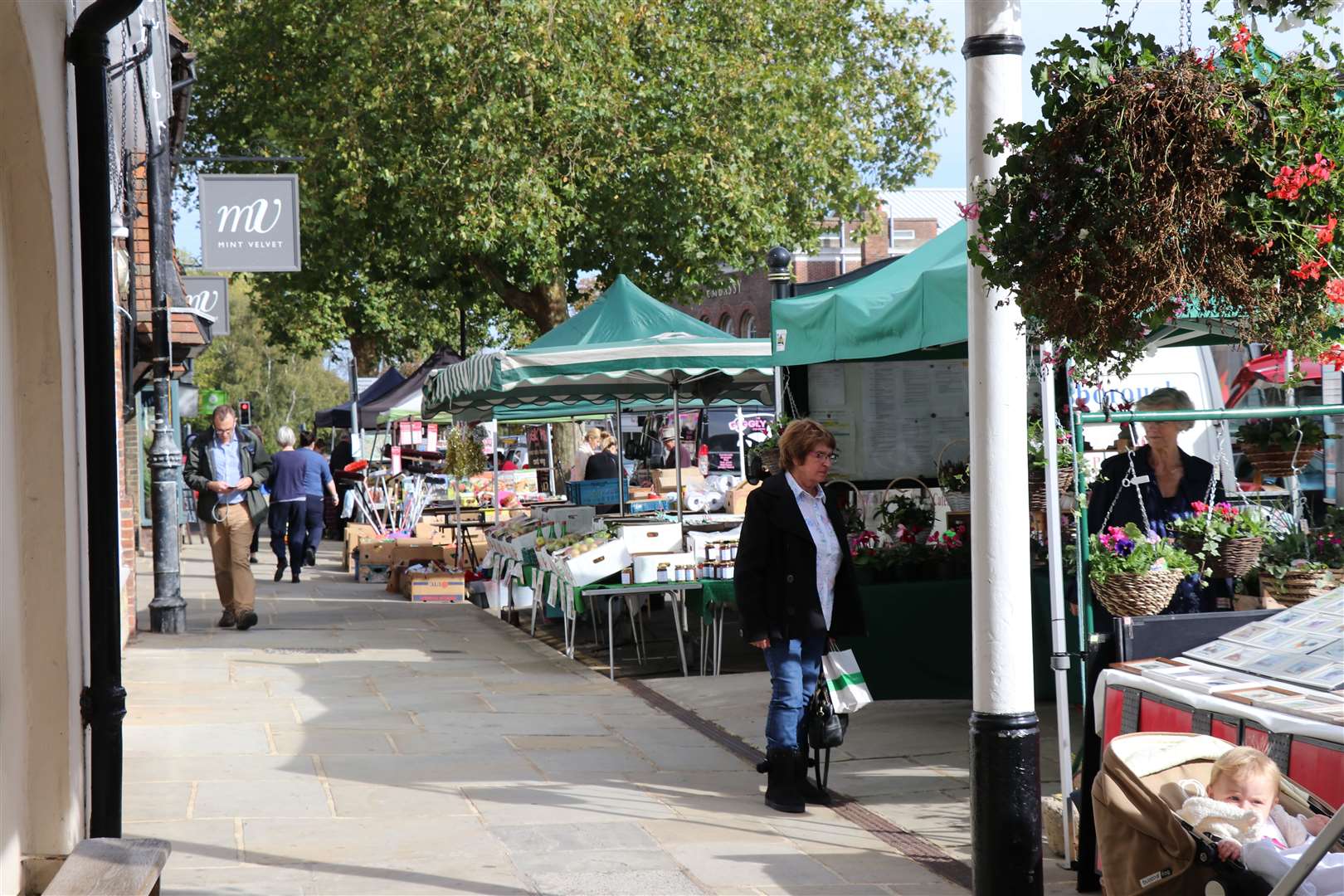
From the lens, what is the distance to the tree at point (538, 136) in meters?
21.2

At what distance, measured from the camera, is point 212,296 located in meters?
22.2

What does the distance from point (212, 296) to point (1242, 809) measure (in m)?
20.5

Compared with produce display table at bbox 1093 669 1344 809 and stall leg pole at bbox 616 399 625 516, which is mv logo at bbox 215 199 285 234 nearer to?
stall leg pole at bbox 616 399 625 516

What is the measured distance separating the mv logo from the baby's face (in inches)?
514

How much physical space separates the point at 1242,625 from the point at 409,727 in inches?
192

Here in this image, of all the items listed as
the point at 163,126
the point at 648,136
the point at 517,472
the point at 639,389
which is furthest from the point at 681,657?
the point at 648,136

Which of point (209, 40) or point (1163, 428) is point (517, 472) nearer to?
point (209, 40)

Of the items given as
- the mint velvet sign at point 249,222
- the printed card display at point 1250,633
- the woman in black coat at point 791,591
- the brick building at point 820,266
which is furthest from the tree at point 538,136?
the brick building at point 820,266

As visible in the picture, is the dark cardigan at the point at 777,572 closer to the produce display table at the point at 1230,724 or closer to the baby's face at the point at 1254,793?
the produce display table at the point at 1230,724

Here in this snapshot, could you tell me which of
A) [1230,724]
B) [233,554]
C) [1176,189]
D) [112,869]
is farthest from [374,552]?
[1176,189]

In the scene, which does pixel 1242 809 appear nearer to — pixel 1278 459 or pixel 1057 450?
pixel 1057 450

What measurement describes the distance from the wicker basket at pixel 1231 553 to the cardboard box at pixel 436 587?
461 inches

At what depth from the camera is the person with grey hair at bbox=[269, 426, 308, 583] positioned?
18.3m

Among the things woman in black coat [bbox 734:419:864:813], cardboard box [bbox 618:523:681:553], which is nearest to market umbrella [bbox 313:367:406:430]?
cardboard box [bbox 618:523:681:553]
